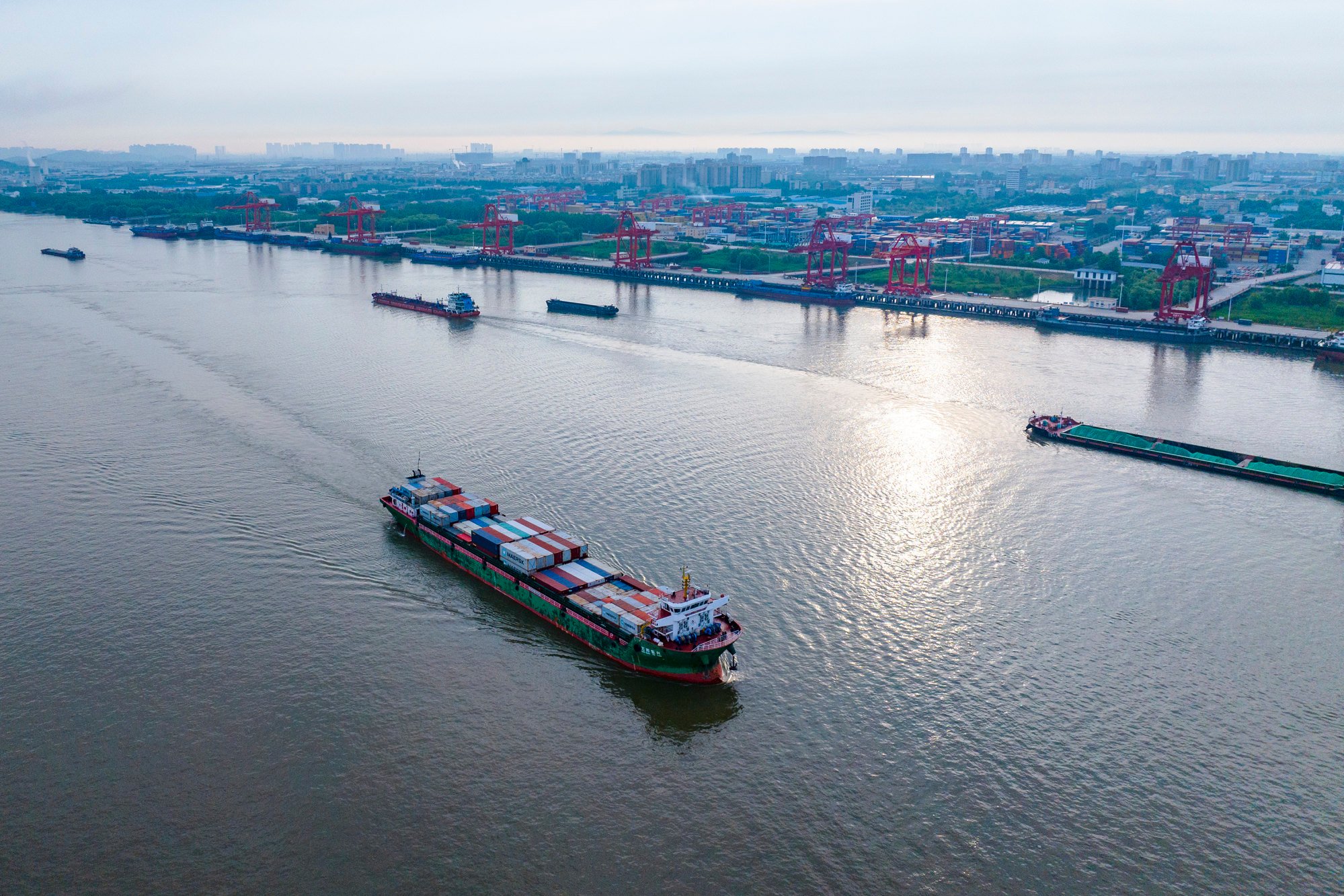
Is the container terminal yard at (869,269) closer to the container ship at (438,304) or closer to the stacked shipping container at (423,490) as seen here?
the container ship at (438,304)

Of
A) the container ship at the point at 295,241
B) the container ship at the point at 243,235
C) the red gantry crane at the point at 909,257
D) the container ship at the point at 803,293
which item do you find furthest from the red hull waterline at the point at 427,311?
the container ship at the point at 243,235

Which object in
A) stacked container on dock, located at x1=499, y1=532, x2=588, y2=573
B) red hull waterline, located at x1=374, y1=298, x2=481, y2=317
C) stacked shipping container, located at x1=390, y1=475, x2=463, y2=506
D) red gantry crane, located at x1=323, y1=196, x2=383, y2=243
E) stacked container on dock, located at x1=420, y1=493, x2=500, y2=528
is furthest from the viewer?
red gantry crane, located at x1=323, y1=196, x2=383, y2=243

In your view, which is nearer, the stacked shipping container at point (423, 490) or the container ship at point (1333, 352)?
the stacked shipping container at point (423, 490)

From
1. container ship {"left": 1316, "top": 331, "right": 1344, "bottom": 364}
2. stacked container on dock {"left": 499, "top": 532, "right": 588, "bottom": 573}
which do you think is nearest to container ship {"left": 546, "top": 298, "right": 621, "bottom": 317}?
stacked container on dock {"left": 499, "top": 532, "right": 588, "bottom": 573}

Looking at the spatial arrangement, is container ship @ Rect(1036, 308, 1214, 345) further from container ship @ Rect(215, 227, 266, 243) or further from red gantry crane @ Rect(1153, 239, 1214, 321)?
container ship @ Rect(215, 227, 266, 243)

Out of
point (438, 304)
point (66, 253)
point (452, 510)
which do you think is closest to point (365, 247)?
point (66, 253)

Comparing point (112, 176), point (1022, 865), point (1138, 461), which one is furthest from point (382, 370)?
point (112, 176)
